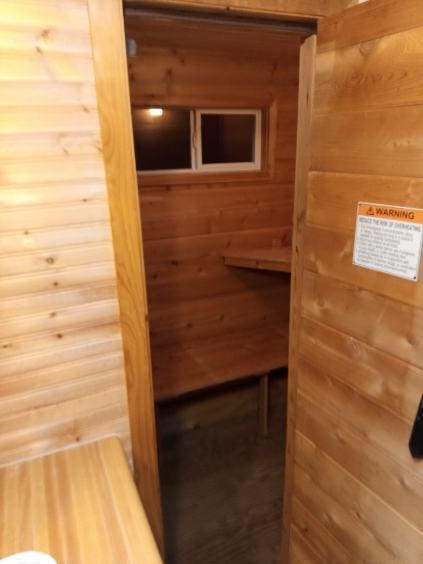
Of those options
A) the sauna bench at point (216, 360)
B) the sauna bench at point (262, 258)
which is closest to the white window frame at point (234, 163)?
the sauna bench at point (262, 258)

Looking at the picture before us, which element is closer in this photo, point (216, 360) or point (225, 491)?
point (225, 491)

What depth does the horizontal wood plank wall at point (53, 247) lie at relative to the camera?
106 cm

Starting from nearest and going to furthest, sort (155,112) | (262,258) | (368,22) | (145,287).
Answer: (368,22) < (145,287) < (155,112) < (262,258)

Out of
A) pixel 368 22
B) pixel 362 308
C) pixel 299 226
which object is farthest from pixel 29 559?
pixel 368 22

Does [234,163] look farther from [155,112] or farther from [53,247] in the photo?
[53,247]

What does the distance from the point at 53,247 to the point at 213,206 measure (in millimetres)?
1830

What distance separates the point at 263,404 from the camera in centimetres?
295

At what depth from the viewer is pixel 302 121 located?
1.42m

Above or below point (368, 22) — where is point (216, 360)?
below

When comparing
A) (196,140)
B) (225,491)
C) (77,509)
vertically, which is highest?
(196,140)

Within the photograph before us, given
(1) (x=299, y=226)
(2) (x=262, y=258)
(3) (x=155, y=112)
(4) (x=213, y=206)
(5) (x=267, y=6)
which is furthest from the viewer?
(4) (x=213, y=206)

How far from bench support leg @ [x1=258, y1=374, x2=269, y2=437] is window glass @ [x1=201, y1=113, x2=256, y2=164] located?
4.84ft

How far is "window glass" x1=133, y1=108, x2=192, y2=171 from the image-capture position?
268 cm

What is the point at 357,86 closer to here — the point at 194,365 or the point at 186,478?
the point at 194,365
